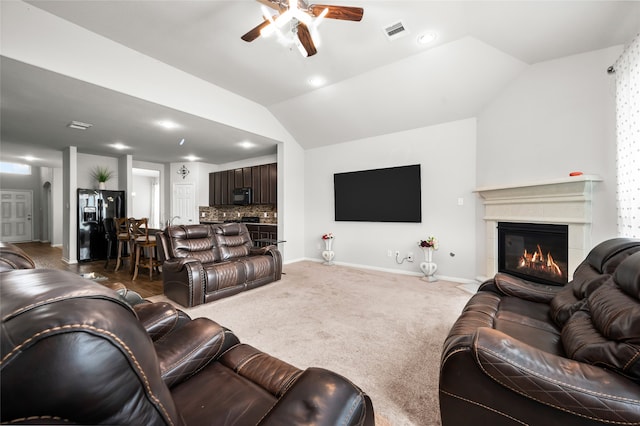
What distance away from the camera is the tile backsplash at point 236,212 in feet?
23.2

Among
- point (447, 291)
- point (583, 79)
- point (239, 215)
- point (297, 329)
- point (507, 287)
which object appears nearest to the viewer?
point (507, 287)

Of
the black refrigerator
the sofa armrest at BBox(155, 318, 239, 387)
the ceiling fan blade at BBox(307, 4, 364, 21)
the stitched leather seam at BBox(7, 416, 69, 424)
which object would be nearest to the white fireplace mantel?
the ceiling fan blade at BBox(307, 4, 364, 21)

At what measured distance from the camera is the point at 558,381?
949 mm

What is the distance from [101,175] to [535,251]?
29.8 ft

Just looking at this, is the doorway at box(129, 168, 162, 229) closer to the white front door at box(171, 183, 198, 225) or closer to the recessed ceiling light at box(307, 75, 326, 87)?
the white front door at box(171, 183, 198, 225)

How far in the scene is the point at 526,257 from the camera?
345 cm

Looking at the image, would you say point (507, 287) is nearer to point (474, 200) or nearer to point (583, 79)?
point (474, 200)

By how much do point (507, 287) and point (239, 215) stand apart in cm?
694

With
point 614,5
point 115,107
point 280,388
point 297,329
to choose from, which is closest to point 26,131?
point 115,107

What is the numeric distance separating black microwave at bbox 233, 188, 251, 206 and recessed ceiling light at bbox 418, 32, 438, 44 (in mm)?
5097

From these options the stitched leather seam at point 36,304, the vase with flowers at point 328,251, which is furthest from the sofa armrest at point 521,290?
the vase with flowers at point 328,251

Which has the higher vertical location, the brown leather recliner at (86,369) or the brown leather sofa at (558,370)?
the brown leather recliner at (86,369)

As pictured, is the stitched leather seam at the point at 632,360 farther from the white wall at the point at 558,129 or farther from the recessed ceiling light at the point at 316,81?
the recessed ceiling light at the point at 316,81

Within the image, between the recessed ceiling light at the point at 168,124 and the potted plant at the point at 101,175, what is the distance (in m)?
3.40
